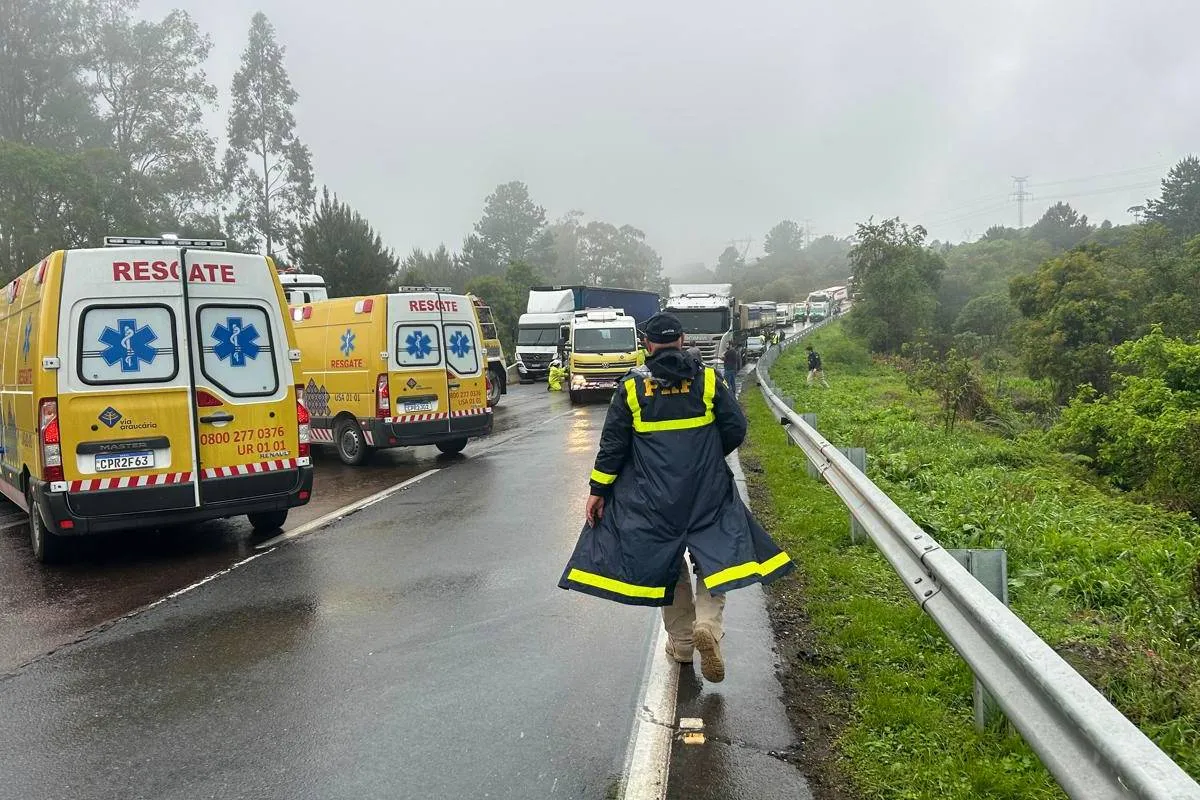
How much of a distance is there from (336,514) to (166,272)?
3.01 meters

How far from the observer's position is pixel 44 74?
4991cm

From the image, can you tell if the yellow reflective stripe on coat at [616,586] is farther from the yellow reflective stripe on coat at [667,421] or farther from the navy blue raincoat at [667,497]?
the yellow reflective stripe on coat at [667,421]

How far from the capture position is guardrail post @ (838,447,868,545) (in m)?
7.09

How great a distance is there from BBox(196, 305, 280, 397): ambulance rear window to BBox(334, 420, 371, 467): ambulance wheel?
4800mm

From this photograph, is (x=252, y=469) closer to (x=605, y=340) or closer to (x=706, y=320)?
(x=605, y=340)

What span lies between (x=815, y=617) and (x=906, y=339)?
4506 cm

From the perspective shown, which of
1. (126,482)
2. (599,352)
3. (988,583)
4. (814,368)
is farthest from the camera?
(814,368)

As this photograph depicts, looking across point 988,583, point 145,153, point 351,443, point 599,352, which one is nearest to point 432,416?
point 351,443

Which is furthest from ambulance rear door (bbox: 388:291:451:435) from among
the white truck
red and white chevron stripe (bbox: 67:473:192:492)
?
the white truck

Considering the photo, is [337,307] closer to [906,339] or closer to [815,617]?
[815,617]

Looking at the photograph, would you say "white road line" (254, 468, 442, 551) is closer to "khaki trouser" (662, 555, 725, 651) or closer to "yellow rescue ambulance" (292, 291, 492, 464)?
"yellow rescue ambulance" (292, 291, 492, 464)

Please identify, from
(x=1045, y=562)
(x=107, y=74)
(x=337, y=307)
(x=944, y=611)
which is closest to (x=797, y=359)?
Answer: (x=337, y=307)

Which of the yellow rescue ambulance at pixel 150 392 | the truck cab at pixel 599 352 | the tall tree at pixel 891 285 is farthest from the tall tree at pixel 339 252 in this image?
the yellow rescue ambulance at pixel 150 392

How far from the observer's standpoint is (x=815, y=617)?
18.3 feet
